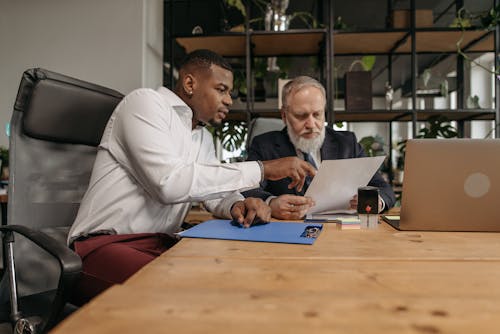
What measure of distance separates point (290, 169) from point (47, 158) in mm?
704

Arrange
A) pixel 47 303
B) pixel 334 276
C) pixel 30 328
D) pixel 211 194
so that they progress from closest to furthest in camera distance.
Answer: pixel 334 276 → pixel 30 328 → pixel 47 303 → pixel 211 194

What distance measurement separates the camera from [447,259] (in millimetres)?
731

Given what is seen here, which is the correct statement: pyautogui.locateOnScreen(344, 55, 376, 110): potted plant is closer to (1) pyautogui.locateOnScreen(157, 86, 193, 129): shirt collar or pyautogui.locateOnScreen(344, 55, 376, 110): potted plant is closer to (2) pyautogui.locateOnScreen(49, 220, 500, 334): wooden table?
(1) pyautogui.locateOnScreen(157, 86, 193, 129): shirt collar

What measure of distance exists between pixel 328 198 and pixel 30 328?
84cm

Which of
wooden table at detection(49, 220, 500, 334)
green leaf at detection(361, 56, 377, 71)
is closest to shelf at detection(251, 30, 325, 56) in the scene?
green leaf at detection(361, 56, 377, 71)

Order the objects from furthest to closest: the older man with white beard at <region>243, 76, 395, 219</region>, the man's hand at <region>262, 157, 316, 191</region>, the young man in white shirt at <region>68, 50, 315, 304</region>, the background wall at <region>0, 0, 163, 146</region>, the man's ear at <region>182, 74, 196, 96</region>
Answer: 1. the background wall at <region>0, 0, 163, 146</region>
2. the older man with white beard at <region>243, 76, 395, 219</region>
3. the man's ear at <region>182, 74, 196, 96</region>
4. the man's hand at <region>262, 157, 316, 191</region>
5. the young man in white shirt at <region>68, 50, 315, 304</region>

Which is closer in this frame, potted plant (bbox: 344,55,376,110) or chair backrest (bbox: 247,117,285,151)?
chair backrest (bbox: 247,117,285,151)

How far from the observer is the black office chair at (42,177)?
995mm

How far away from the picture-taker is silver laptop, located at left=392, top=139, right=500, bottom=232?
0.97 meters

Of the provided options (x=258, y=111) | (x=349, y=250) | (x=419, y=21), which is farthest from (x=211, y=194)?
(x=419, y=21)

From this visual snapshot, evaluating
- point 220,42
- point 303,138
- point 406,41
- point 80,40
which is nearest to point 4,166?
point 80,40

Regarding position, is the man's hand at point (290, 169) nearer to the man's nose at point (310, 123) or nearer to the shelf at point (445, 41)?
the man's nose at point (310, 123)

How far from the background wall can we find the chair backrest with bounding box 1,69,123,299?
203 centimetres

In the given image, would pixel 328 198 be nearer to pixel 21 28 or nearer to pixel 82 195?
pixel 82 195
